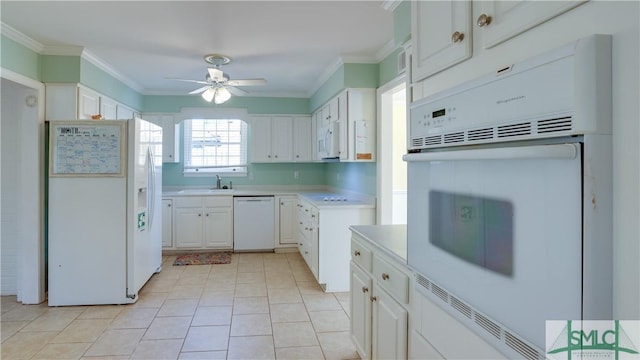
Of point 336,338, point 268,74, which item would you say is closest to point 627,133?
point 336,338

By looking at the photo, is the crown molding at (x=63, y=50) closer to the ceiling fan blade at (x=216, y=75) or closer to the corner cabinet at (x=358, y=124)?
the ceiling fan blade at (x=216, y=75)

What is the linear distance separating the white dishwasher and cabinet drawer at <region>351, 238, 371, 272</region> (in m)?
3.39

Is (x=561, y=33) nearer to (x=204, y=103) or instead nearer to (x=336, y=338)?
(x=336, y=338)

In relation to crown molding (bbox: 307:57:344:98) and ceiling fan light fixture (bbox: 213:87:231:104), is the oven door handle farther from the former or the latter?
ceiling fan light fixture (bbox: 213:87:231:104)

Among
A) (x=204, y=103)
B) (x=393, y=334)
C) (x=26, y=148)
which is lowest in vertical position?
(x=393, y=334)

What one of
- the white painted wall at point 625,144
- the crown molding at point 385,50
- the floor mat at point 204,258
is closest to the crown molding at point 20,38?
the floor mat at point 204,258

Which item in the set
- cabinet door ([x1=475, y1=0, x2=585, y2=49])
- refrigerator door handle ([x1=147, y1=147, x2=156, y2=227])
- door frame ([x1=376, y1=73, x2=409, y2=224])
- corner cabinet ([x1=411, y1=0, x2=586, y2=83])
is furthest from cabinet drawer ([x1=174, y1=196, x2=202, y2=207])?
cabinet door ([x1=475, y1=0, x2=585, y2=49])

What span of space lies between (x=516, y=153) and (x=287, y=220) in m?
5.01

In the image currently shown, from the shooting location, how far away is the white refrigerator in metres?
3.45

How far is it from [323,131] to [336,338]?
2.69 metres

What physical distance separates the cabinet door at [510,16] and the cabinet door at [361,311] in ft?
4.81

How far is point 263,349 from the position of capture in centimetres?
267

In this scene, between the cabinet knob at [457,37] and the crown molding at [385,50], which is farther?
the crown molding at [385,50]

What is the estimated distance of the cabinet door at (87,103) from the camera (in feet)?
→ 12.5
